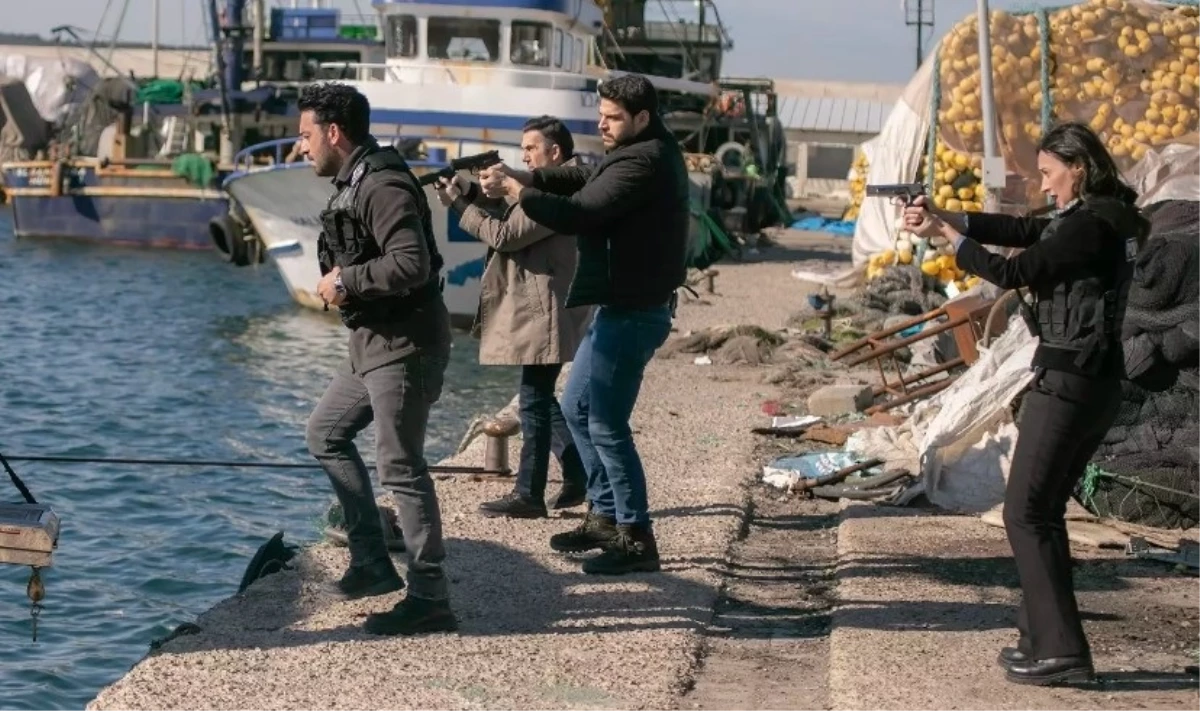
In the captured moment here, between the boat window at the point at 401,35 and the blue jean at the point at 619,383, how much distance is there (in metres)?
18.0

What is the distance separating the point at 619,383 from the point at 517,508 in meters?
1.39

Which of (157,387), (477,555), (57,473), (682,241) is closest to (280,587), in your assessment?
(477,555)

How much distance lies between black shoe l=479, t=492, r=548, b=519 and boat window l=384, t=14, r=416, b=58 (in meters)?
17.1

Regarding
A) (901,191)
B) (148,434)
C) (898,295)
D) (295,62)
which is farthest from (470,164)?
(295,62)

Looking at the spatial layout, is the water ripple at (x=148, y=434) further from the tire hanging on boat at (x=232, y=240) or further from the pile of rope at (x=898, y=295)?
the pile of rope at (x=898, y=295)

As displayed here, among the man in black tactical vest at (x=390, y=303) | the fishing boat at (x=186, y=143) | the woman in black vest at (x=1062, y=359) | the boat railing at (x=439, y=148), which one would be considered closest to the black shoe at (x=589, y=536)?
the man in black tactical vest at (x=390, y=303)

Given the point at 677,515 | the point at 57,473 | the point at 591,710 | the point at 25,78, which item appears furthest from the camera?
the point at 25,78

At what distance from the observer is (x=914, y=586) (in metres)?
6.97

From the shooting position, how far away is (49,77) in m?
60.7

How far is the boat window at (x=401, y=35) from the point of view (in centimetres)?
2455

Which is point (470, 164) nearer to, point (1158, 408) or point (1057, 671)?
point (1057, 671)

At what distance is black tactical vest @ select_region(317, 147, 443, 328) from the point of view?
6191 millimetres

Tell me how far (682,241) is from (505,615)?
150 centimetres

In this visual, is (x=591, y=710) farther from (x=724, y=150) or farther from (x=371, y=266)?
(x=724, y=150)
